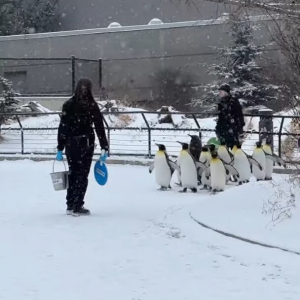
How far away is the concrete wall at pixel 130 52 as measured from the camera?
25.9 meters

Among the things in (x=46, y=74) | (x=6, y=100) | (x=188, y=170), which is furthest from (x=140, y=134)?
(x=46, y=74)

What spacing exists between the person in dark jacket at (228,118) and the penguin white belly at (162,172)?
1.31m

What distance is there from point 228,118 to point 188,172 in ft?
5.33

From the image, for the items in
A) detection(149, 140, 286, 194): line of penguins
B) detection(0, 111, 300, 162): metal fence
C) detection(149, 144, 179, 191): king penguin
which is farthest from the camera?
detection(0, 111, 300, 162): metal fence

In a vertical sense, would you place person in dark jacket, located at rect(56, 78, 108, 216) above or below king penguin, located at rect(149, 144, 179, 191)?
above

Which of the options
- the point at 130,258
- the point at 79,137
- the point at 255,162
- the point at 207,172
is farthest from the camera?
the point at 255,162

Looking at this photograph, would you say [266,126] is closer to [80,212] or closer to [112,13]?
[80,212]

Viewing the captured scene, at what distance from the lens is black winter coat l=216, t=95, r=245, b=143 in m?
12.0

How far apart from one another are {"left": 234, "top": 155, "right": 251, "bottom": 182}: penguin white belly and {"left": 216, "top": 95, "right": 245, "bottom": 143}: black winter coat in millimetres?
740

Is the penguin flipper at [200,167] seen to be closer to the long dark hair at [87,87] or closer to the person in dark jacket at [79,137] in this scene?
the person in dark jacket at [79,137]

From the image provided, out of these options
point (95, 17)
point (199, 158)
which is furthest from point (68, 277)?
point (95, 17)

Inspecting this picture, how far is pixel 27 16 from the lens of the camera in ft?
123

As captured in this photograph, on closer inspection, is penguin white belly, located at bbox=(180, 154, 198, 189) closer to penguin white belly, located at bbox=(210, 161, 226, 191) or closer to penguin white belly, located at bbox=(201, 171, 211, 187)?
penguin white belly, located at bbox=(201, 171, 211, 187)

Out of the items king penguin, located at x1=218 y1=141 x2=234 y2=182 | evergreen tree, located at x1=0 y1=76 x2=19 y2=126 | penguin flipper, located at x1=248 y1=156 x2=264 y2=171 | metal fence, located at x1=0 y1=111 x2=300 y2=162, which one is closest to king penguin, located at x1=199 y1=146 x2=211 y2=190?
king penguin, located at x1=218 y1=141 x2=234 y2=182
